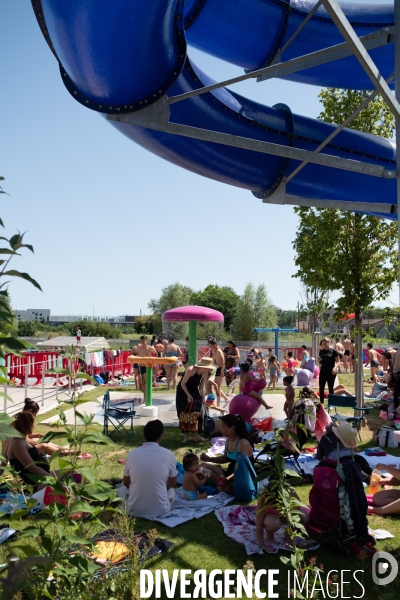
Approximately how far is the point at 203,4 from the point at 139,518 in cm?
555

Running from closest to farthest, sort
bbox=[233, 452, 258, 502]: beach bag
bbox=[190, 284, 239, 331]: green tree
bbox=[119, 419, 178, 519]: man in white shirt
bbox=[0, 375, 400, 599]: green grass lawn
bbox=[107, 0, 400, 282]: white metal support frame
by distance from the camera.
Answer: bbox=[0, 375, 400, 599]: green grass lawn
bbox=[107, 0, 400, 282]: white metal support frame
bbox=[119, 419, 178, 519]: man in white shirt
bbox=[233, 452, 258, 502]: beach bag
bbox=[190, 284, 239, 331]: green tree

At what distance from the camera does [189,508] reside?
224 inches

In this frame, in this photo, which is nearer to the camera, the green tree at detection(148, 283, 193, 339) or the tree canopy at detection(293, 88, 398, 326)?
the tree canopy at detection(293, 88, 398, 326)

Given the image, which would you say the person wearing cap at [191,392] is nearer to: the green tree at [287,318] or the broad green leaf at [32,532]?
the broad green leaf at [32,532]

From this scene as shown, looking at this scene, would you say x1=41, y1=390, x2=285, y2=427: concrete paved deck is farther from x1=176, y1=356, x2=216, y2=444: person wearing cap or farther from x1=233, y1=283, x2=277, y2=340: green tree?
x1=233, y1=283, x2=277, y2=340: green tree

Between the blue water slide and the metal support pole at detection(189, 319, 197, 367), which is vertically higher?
the blue water slide

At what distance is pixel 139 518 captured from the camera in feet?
17.6

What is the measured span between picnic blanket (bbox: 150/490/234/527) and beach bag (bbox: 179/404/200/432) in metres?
2.61

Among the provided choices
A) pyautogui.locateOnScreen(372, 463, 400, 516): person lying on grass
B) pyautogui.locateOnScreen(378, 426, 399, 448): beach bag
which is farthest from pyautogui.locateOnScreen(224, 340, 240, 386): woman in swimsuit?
pyautogui.locateOnScreen(372, 463, 400, 516): person lying on grass

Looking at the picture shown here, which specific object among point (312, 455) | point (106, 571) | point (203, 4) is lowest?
point (312, 455)

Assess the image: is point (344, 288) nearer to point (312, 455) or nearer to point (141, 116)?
point (312, 455)

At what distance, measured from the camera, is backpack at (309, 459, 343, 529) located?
15.0 ft

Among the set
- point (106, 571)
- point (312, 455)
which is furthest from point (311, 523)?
point (312, 455)

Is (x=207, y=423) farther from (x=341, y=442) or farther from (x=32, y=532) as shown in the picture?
(x=32, y=532)
